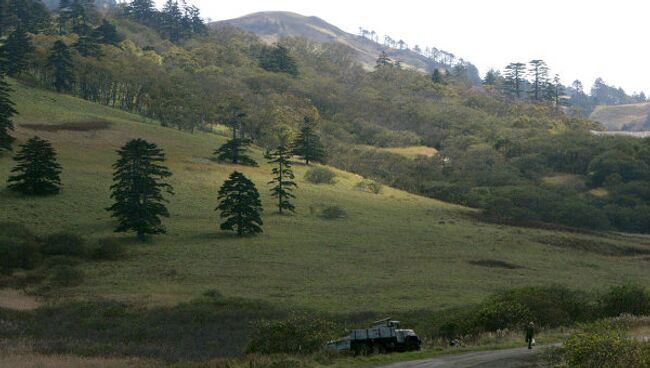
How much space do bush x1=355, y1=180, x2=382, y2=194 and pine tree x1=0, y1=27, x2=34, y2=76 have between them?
68.3 m

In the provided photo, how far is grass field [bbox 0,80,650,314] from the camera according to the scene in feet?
181

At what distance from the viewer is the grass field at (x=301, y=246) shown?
55.1 meters

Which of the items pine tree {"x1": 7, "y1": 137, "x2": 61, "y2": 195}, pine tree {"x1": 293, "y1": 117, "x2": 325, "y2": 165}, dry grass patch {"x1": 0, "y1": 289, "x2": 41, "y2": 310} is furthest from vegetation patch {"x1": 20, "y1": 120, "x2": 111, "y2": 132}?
dry grass patch {"x1": 0, "y1": 289, "x2": 41, "y2": 310}

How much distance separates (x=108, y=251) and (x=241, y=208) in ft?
54.1

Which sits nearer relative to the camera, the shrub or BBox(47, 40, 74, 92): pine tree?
the shrub

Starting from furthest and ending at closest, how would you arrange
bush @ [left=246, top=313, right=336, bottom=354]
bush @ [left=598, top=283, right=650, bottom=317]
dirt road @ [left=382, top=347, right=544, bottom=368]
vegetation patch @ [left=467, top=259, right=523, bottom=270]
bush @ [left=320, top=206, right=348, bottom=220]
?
bush @ [left=320, top=206, right=348, bottom=220] < vegetation patch @ [left=467, top=259, right=523, bottom=270] < bush @ [left=598, top=283, right=650, bottom=317] < bush @ [left=246, top=313, right=336, bottom=354] < dirt road @ [left=382, top=347, right=544, bottom=368]

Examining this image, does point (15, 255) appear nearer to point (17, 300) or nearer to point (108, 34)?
point (17, 300)

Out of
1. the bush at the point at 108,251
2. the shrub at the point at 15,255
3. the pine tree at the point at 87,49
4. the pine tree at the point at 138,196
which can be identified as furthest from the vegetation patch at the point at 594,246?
the pine tree at the point at 87,49

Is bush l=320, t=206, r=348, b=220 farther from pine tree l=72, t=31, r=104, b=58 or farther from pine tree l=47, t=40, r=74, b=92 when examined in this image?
pine tree l=72, t=31, r=104, b=58

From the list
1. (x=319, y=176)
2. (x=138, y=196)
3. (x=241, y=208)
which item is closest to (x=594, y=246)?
(x=319, y=176)

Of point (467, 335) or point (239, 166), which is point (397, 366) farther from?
point (239, 166)

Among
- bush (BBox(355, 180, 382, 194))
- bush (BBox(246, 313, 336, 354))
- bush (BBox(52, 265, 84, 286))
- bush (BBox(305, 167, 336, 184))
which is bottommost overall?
bush (BBox(52, 265, 84, 286))

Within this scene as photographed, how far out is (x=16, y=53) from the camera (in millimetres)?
130875

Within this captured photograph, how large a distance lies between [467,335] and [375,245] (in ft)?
143
